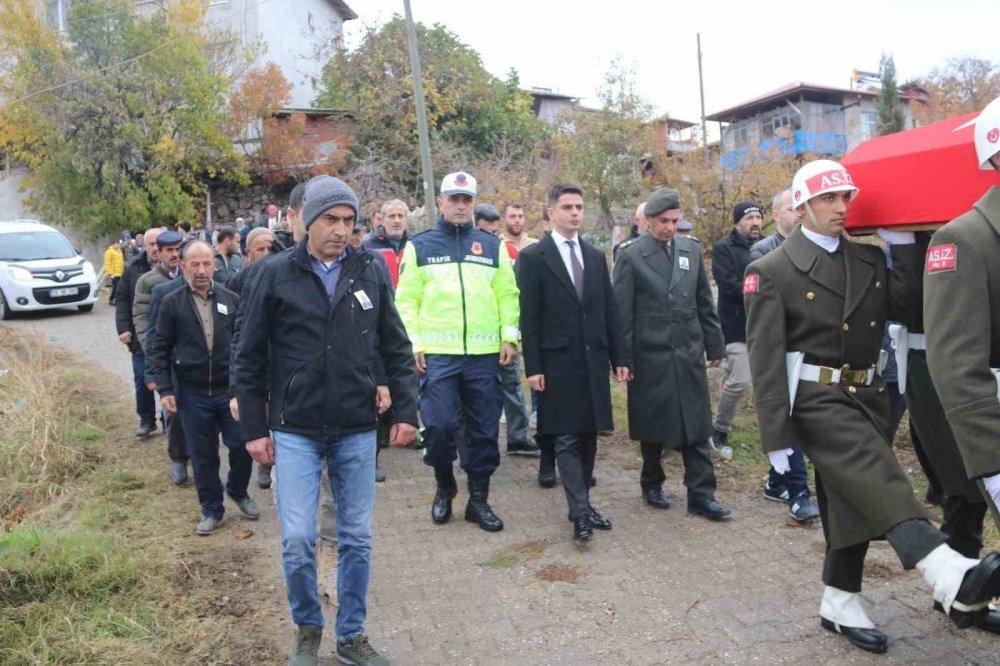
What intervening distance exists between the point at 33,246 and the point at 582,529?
54.3 feet

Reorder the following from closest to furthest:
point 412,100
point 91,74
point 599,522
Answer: point 599,522, point 91,74, point 412,100

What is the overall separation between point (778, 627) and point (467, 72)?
24.4 m

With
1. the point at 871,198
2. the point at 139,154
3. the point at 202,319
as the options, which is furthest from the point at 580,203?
the point at 139,154

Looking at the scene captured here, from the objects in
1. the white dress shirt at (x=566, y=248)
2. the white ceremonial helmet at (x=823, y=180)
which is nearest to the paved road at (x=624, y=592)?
the white dress shirt at (x=566, y=248)

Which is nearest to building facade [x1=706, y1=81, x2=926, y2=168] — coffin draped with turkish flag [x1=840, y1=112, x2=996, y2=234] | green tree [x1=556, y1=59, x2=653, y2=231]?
green tree [x1=556, y1=59, x2=653, y2=231]

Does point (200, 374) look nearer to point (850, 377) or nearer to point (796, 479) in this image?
point (796, 479)

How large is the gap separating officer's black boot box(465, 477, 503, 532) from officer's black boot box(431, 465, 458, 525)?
0.44 feet

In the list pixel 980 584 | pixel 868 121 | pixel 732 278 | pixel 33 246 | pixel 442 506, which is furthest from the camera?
pixel 868 121

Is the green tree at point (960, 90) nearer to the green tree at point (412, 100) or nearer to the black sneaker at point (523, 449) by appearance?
the green tree at point (412, 100)

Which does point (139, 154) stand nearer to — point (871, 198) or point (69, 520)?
point (69, 520)

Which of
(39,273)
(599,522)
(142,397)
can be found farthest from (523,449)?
(39,273)

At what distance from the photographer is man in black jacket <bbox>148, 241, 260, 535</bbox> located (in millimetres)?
5969

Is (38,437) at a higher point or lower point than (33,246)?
lower

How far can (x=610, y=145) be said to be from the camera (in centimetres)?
2619
